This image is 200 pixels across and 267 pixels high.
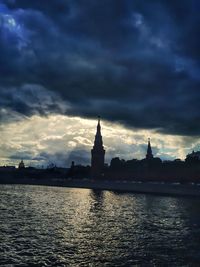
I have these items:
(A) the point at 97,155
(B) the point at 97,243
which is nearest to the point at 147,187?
(A) the point at 97,155

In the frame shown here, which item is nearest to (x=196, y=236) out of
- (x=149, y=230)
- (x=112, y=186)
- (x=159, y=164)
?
(x=149, y=230)

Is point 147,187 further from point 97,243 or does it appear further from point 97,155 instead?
point 97,243

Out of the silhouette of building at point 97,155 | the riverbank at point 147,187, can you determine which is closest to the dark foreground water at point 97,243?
the riverbank at point 147,187

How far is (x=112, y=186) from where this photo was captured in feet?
485

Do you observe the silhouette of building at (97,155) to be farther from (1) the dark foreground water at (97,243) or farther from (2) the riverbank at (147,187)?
(1) the dark foreground water at (97,243)

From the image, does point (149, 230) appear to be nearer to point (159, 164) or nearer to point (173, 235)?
point (173, 235)

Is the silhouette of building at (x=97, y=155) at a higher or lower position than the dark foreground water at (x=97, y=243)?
higher

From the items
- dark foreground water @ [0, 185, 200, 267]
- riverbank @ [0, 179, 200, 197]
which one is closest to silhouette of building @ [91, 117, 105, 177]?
riverbank @ [0, 179, 200, 197]

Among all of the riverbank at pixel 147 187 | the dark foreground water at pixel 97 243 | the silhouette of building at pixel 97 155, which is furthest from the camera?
the silhouette of building at pixel 97 155

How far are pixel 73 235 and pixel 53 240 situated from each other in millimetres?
2702

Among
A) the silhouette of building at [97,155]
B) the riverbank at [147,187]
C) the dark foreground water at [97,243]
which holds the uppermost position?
the silhouette of building at [97,155]

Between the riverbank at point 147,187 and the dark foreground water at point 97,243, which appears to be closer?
the dark foreground water at point 97,243

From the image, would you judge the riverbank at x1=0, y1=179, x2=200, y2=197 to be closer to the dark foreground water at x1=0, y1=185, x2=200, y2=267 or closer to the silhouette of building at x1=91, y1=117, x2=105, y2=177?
the silhouette of building at x1=91, y1=117, x2=105, y2=177

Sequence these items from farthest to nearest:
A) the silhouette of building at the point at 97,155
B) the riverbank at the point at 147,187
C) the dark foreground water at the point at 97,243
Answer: the silhouette of building at the point at 97,155, the riverbank at the point at 147,187, the dark foreground water at the point at 97,243
